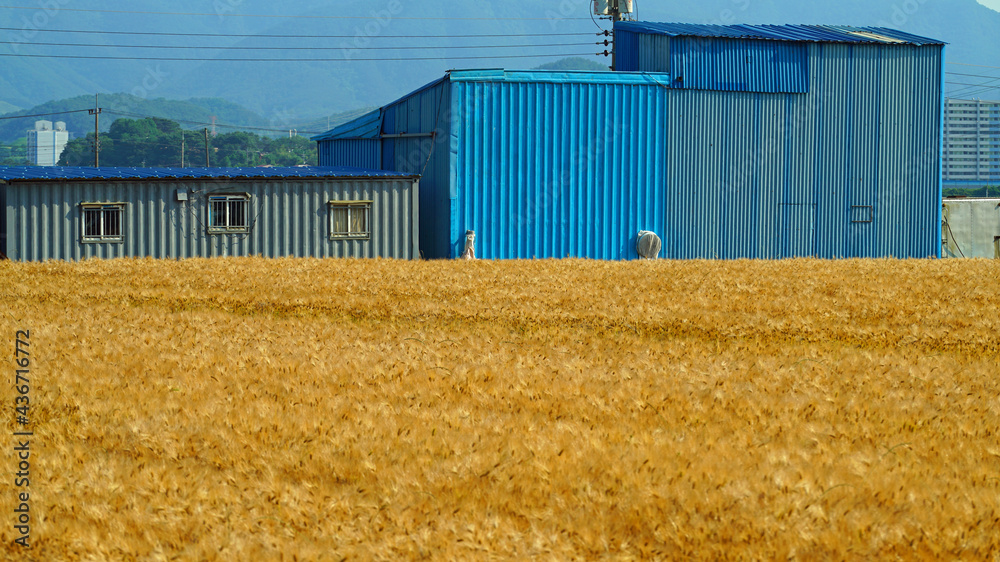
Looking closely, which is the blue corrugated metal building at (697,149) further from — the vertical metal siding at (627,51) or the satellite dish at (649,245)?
the satellite dish at (649,245)

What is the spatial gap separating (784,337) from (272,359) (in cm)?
704

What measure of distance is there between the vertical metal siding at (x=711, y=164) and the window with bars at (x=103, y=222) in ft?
29.0

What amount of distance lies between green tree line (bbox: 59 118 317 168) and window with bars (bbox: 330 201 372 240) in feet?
479

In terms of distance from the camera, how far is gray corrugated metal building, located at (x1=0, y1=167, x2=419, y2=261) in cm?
2612

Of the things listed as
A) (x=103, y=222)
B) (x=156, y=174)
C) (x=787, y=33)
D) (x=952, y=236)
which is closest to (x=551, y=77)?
(x=787, y=33)

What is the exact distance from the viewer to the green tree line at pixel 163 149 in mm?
174000

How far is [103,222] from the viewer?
2652cm

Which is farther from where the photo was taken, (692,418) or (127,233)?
(127,233)

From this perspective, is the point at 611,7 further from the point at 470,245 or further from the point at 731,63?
the point at 470,245

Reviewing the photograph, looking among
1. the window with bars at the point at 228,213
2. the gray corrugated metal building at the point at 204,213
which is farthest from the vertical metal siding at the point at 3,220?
the window with bars at the point at 228,213

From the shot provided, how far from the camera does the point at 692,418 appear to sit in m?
8.79

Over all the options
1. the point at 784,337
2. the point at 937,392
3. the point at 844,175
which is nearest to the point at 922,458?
the point at 937,392

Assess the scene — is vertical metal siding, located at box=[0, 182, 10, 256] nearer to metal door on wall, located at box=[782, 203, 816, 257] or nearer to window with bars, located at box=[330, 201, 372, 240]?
window with bars, located at box=[330, 201, 372, 240]

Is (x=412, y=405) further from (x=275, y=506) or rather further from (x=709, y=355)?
(x=709, y=355)
